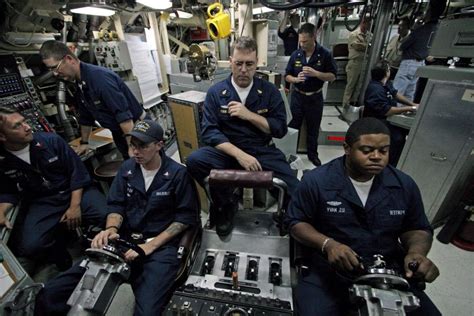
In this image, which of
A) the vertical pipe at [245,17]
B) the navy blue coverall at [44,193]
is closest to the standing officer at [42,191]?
the navy blue coverall at [44,193]

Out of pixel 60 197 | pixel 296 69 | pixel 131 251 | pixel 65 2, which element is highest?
pixel 65 2

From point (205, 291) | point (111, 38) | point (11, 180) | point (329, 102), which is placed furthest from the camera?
point (329, 102)

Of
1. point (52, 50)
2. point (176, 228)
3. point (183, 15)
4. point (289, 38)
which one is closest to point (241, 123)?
point (176, 228)

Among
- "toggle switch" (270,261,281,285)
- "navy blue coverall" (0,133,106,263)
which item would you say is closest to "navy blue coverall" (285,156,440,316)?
"toggle switch" (270,261,281,285)

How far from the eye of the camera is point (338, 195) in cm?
127

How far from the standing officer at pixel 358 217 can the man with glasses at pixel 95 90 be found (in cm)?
188

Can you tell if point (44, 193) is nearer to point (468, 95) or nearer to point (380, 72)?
point (468, 95)

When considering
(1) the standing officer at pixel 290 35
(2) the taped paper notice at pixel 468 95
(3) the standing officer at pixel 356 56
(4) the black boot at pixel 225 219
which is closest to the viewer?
(4) the black boot at pixel 225 219

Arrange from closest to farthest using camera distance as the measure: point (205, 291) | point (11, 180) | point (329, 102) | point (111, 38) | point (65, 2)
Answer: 1. point (205, 291)
2. point (11, 180)
3. point (65, 2)
4. point (111, 38)
5. point (329, 102)

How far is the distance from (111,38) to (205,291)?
357 cm

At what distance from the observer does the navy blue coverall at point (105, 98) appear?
2.16m

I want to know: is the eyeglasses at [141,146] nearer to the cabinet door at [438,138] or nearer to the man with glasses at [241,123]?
the man with glasses at [241,123]

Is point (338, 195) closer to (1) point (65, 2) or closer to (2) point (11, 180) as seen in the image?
(2) point (11, 180)

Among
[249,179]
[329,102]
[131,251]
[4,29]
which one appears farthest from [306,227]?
[329,102]
